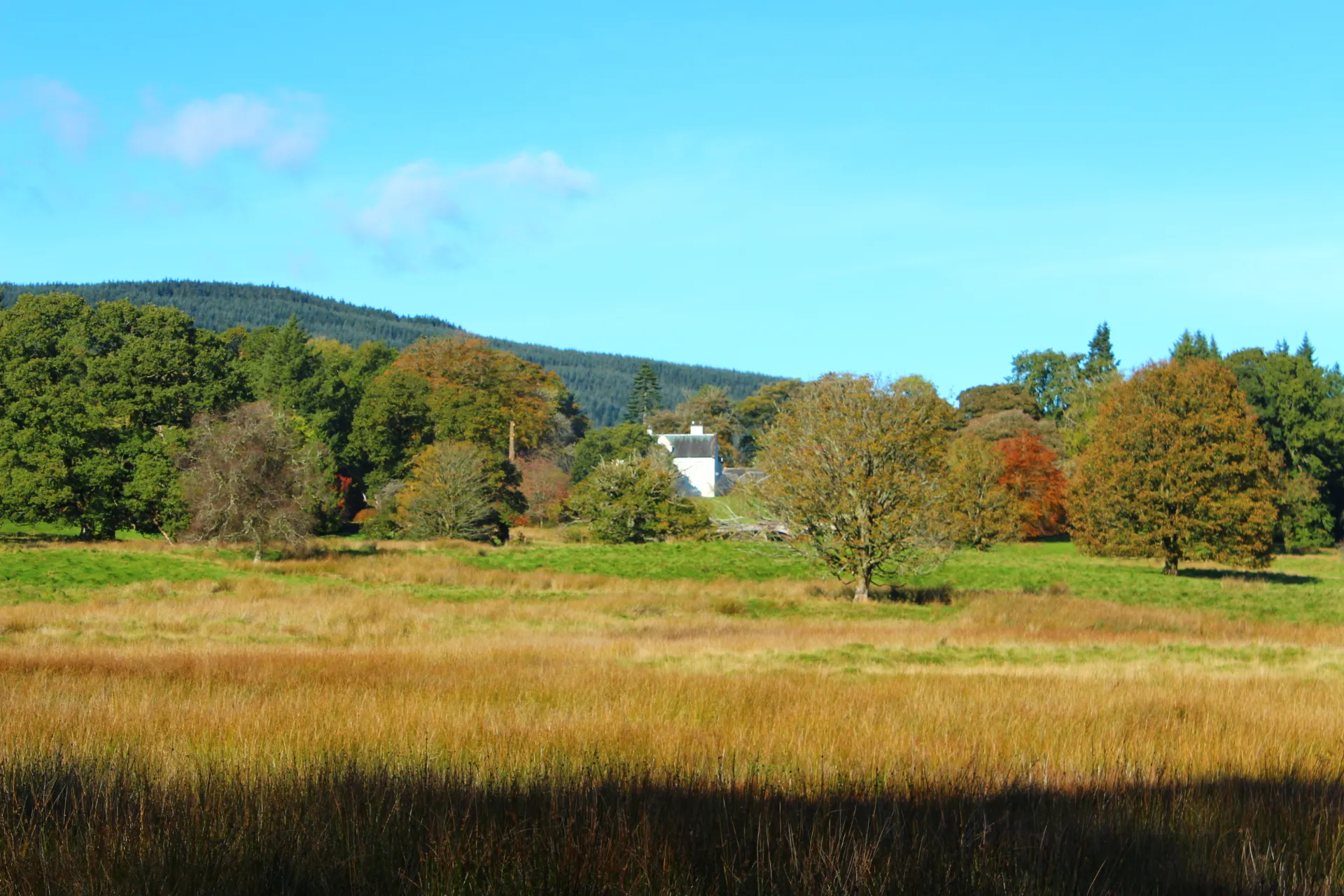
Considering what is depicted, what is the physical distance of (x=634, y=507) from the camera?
58.3 m

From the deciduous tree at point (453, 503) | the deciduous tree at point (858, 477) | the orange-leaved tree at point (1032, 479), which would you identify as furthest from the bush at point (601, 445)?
the deciduous tree at point (858, 477)

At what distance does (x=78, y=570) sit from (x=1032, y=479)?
62268 millimetres

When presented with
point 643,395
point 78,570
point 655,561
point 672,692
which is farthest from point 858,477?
point 643,395

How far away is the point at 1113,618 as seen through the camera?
92.9 ft

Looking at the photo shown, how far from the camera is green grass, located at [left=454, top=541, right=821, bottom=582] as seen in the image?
42.5 metres

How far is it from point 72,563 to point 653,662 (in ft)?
98.8

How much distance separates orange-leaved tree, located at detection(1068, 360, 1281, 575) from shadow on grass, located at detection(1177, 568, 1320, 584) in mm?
912

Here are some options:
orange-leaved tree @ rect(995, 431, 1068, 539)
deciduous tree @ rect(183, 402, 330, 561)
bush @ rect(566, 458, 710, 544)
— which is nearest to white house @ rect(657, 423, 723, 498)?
orange-leaved tree @ rect(995, 431, 1068, 539)

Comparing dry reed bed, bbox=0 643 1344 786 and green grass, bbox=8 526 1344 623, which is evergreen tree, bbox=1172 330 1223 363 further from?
dry reed bed, bbox=0 643 1344 786

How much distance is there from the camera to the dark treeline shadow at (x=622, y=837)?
3799 millimetres

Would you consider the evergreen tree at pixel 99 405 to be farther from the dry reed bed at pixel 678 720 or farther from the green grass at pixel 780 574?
the dry reed bed at pixel 678 720

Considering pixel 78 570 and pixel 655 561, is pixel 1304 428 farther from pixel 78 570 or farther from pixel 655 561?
pixel 78 570

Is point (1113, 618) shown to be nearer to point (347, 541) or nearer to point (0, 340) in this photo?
point (347, 541)

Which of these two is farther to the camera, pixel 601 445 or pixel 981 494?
pixel 601 445
